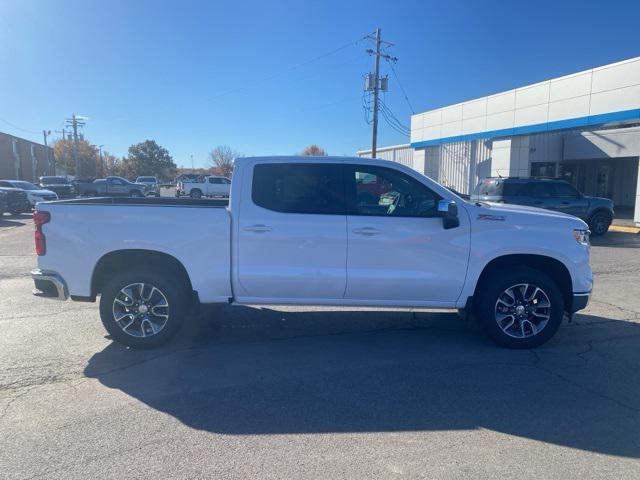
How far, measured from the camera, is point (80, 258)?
510 centimetres

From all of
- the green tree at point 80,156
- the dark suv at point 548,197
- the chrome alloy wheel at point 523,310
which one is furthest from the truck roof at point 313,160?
the green tree at point 80,156

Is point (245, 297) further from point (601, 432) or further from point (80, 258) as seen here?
point (601, 432)

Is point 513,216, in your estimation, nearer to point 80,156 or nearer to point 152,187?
point 152,187

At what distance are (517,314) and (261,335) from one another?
291 cm

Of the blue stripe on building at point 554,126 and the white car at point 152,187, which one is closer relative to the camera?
the blue stripe on building at point 554,126

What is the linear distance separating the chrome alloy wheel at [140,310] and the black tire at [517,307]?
11.2 ft

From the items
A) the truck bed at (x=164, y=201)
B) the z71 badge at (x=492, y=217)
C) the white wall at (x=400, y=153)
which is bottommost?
the z71 badge at (x=492, y=217)

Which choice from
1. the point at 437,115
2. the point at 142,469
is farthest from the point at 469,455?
the point at 437,115

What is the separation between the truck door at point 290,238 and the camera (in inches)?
200

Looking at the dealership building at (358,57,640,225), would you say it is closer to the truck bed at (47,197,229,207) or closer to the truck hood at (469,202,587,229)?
the truck hood at (469,202,587,229)

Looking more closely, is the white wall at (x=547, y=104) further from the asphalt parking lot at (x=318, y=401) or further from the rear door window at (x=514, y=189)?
the asphalt parking lot at (x=318, y=401)

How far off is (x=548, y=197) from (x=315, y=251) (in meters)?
12.1

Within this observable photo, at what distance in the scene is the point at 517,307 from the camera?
208 inches

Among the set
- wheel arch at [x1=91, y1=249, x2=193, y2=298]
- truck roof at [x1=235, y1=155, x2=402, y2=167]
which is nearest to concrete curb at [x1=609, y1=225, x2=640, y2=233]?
truck roof at [x1=235, y1=155, x2=402, y2=167]
